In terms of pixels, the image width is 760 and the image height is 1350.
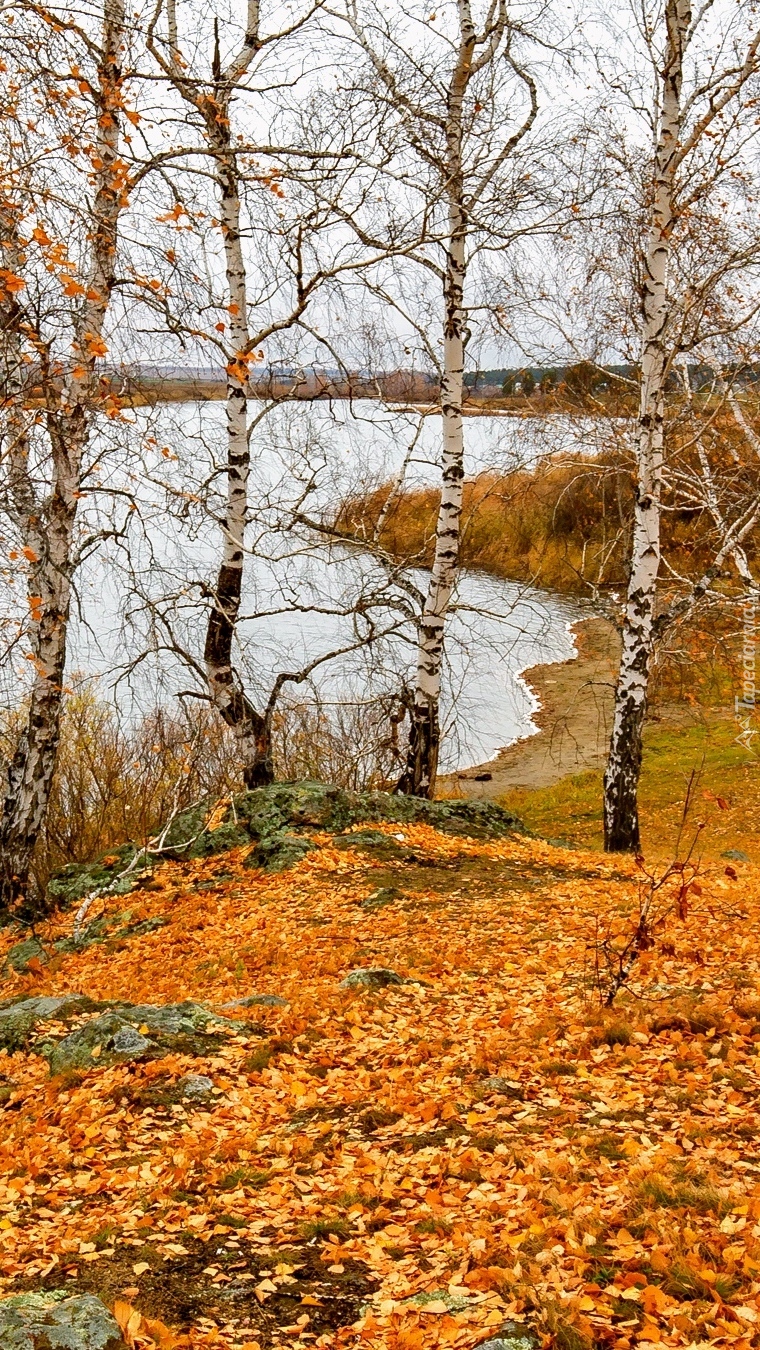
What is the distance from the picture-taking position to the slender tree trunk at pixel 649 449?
10.3 m

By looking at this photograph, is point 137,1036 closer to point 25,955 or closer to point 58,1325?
point 58,1325

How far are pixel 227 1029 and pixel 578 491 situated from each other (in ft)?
97.3

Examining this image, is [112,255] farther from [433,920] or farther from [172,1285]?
[172,1285]

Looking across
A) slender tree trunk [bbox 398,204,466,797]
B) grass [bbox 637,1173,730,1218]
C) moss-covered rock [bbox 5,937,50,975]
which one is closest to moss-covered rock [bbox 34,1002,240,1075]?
moss-covered rock [bbox 5,937,50,975]

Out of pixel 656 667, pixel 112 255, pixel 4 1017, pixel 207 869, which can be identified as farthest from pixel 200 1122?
pixel 656 667

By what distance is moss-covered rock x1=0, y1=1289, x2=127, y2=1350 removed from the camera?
3.23m

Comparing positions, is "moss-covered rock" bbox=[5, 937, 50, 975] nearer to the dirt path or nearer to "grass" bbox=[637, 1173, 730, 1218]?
"grass" bbox=[637, 1173, 730, 1218]

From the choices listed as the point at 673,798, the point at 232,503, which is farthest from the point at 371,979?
the point at 673,798

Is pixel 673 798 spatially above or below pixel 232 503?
below

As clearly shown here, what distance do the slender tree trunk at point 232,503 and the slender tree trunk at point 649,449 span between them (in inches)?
165

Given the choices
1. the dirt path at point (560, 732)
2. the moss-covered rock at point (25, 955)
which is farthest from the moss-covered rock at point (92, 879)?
the dirt path at point (560, 732)

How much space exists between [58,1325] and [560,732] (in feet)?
67.2

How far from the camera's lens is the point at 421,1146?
15.5 ft

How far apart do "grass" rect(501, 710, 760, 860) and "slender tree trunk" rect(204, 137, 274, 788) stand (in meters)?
6.34
